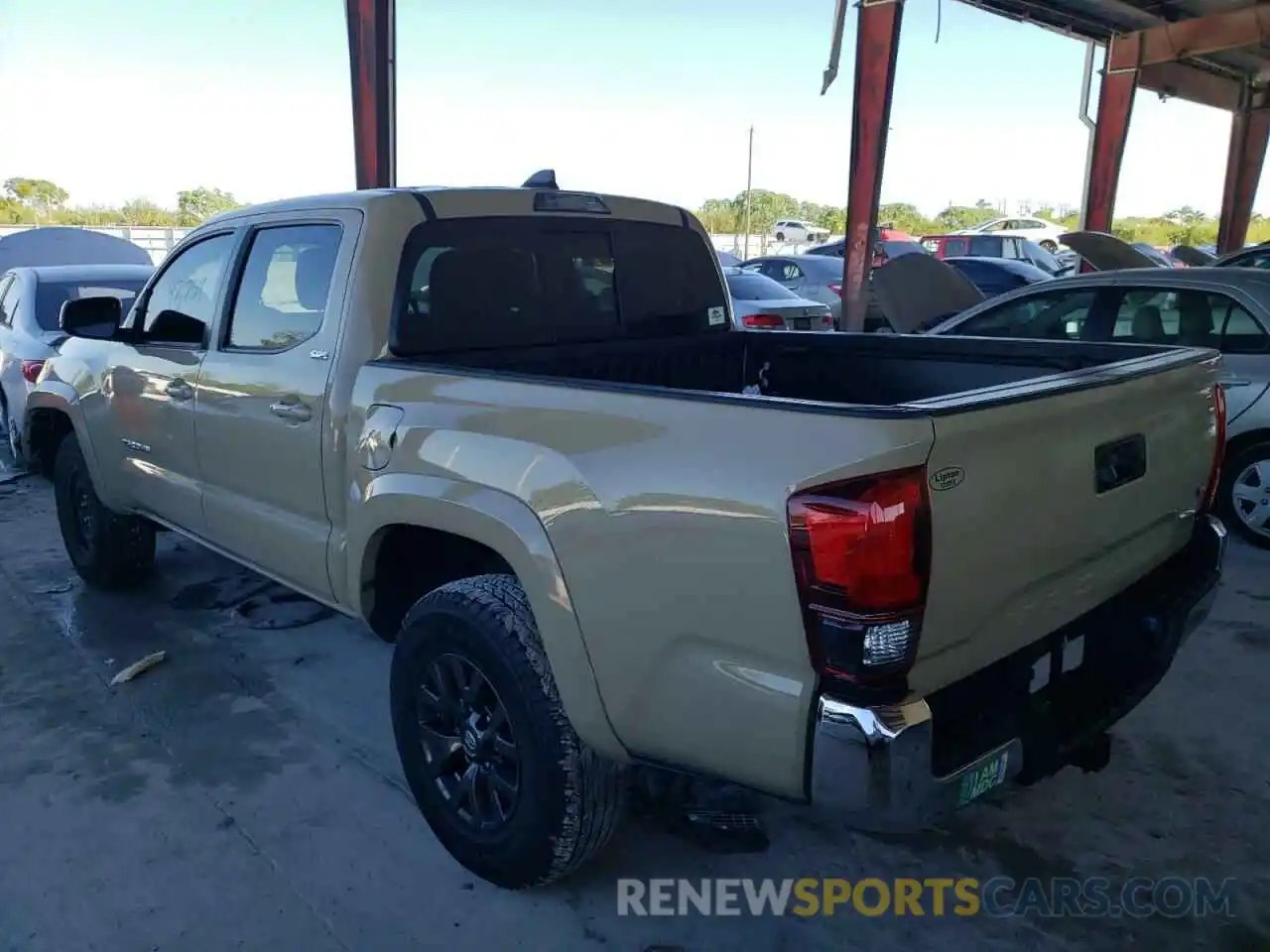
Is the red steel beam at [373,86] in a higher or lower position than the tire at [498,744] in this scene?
higher

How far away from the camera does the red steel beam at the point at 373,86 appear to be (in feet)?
31.5

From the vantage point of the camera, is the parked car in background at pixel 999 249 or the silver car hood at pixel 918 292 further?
the parked car in background at pixel 999 249

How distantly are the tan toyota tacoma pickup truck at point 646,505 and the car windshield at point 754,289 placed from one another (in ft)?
25.2

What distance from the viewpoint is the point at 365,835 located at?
289 cm

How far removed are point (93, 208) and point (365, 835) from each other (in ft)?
158

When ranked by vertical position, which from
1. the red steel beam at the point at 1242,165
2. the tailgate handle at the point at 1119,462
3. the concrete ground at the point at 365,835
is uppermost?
the red steel beam at the point at 1242,165

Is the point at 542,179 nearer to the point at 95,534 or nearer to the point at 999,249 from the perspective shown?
the point at 95,534

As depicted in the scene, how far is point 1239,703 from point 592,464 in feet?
9.60

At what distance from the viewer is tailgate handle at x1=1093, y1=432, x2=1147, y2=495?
2.20 meters

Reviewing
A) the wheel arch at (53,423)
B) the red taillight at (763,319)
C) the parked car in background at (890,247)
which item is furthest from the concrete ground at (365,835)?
the parked car in background at (890,247)

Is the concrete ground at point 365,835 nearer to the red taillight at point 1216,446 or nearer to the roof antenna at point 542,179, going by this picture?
the red taillight at point 1216,446

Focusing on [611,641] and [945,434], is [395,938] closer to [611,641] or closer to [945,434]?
[611,641]

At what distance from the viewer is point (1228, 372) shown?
5449 millimetres

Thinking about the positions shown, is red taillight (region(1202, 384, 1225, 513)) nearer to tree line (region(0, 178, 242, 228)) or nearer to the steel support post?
the steel support post
